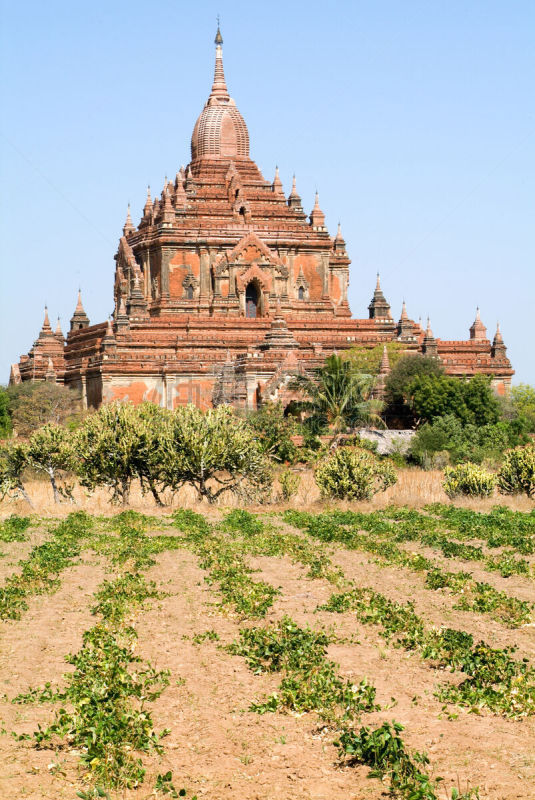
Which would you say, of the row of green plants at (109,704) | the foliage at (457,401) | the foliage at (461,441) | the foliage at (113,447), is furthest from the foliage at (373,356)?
the row of green plants at (109,704)

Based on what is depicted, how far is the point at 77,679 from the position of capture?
10094 millimetres

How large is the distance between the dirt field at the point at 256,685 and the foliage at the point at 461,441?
15.4 metres

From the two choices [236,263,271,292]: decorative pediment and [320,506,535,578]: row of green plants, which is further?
[236,263,271,292]: decorative pediment

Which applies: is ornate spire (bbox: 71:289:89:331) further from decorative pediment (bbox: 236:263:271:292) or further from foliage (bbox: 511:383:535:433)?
foliage (bbox: 511:383:535:433)

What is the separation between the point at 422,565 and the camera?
16.5 meters

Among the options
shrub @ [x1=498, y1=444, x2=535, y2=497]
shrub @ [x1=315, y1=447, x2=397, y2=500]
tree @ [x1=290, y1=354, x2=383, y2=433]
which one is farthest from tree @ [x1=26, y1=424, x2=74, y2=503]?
tree @ [x1=290, y1=354, x2=383, y2=433]

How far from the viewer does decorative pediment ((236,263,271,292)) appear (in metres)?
48.3

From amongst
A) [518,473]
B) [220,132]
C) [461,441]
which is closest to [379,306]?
[220,132]

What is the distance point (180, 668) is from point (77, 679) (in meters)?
1.21

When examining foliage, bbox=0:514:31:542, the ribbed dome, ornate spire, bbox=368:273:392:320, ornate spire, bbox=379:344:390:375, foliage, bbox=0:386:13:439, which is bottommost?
foliage, bbox=0:514:31:542

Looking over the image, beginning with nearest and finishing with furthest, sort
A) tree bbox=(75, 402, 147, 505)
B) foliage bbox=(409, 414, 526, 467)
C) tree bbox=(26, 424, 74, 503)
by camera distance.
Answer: tree bbox=(75, 402, 147, 505) < tree bbox=(26, 424, 74, 503) < foliage bbox=(409, 414, 526, 467)

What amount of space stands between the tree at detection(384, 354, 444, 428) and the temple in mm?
3183

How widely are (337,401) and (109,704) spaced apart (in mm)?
27179

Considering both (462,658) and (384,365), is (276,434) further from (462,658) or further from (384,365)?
(462,658)
